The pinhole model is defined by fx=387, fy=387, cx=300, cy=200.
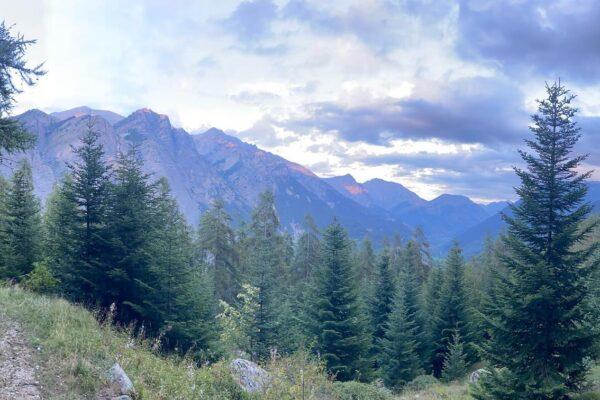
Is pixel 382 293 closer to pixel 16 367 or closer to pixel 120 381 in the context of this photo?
pixel 120 381

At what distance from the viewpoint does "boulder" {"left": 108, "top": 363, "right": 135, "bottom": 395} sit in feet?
26.6

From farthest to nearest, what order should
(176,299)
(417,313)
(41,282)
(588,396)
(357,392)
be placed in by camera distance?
(417,313) → (176,299) → (41,282) → (357,392) → (588,396)

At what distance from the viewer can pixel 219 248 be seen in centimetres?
3722

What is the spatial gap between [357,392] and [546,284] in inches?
298

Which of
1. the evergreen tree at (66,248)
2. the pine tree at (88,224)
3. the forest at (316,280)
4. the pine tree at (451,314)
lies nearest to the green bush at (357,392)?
the forest at (316,280)

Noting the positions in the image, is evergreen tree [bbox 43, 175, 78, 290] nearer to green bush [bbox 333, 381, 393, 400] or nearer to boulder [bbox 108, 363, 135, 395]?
boulder [bbox 108, 363, 135, 395]

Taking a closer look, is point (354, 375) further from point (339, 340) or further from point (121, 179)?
point (121, 179)

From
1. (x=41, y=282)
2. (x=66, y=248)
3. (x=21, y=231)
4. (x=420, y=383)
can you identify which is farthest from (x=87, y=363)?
(x=420, y=383)

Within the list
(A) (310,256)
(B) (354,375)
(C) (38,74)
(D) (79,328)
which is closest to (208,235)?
(A) (310,256)

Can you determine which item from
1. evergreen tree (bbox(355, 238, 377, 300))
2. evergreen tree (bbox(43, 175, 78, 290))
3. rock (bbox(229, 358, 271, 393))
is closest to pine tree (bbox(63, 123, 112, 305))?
evergreen tree (bbox(43, 175, 78, 290))

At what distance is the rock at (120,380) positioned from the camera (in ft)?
26.6

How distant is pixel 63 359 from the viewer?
8523 millimetres

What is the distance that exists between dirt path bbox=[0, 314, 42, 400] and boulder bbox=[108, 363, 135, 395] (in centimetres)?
133

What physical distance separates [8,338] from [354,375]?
18.1 meters
